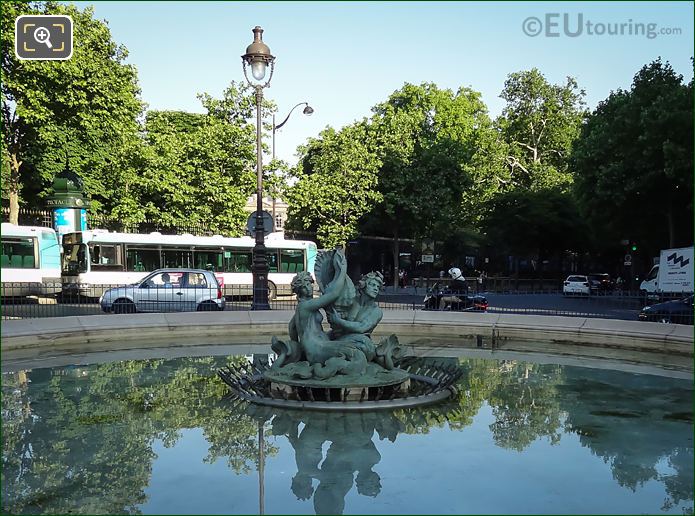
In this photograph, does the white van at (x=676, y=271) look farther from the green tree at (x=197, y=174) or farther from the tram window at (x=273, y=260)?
the green tree at (x=197, y=174)

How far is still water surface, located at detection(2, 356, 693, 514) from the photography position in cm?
537

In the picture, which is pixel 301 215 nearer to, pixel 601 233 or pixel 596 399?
pixel 601 233

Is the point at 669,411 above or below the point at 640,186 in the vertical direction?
below

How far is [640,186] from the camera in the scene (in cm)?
2792

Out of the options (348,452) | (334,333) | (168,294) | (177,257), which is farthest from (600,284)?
(348,452)

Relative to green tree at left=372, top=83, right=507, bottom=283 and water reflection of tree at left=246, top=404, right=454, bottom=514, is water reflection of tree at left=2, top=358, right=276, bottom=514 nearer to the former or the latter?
water reflection of tree at left=246, top=404, right=454, bottom=514

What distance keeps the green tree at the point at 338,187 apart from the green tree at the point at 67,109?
10743mm

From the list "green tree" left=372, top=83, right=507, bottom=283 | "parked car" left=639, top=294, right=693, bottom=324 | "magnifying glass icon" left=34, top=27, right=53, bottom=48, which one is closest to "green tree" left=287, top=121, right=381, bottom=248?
"green tree" left=372, top=83, right=507, bottom=283

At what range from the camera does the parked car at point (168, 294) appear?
63.1ft

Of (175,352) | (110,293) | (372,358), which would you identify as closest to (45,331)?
(175,352)

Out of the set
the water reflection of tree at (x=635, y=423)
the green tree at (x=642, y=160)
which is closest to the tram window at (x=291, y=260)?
the green tree at (x=642, y=160)

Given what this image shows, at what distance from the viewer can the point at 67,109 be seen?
30.7 meters

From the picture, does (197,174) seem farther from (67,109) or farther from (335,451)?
(335,451)

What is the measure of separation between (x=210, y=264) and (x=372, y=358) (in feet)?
74.4
